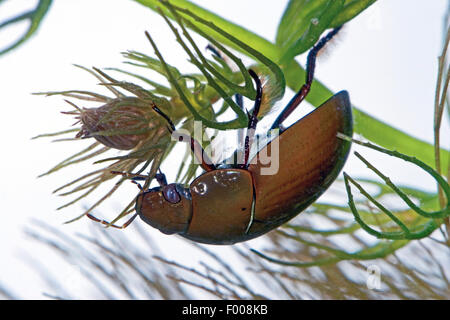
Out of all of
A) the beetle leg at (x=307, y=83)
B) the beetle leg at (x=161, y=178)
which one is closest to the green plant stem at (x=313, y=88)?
the beetle leg at (x=307, y=83)

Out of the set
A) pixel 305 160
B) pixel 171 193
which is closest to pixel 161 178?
pixel 171 193

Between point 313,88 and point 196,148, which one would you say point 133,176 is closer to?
point 196,148

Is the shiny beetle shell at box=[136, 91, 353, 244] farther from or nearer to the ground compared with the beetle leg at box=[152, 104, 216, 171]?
nearer to the ground

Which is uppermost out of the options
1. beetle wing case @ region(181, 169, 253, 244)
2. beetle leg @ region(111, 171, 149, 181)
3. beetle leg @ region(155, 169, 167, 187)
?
beetle leg @ region(111, 171, 149, 181)

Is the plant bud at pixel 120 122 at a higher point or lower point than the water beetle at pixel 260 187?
higher

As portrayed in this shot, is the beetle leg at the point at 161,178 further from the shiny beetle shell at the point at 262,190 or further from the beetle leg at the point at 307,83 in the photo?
the beetle leg at the point at 307,83

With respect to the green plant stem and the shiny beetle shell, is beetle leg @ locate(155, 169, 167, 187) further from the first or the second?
the green plant stem

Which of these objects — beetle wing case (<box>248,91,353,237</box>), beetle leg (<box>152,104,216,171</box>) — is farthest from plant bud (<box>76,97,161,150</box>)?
beetle wing case (<box>248,91,353,237</box>)
